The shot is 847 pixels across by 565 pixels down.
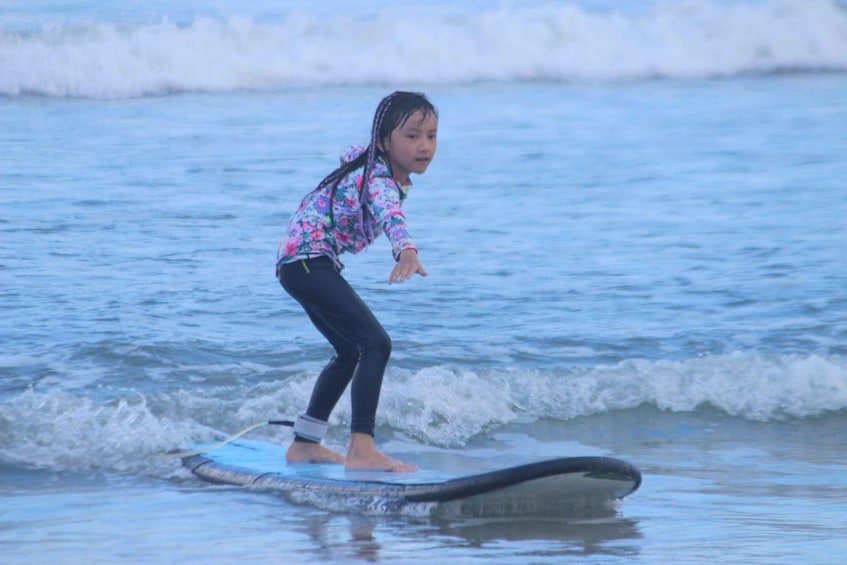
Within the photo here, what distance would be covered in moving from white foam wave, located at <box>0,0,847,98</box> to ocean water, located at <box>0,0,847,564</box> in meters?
0.04

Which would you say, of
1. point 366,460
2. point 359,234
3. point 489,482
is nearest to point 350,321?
point 359,234

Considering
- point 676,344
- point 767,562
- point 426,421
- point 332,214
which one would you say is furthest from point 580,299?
point 767,562

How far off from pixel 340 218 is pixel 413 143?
Result: 33cm

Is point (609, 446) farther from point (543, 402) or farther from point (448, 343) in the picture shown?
point (448, 343)

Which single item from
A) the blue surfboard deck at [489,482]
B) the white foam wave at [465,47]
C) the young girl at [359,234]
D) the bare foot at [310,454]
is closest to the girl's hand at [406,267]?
the young girl at [359,234]

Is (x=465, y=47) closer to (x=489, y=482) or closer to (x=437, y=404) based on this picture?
(x=437, y=404)

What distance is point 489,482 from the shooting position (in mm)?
3742

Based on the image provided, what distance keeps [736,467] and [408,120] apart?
75.2 inches

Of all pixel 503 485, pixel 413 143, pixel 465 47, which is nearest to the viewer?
pixel 503 485

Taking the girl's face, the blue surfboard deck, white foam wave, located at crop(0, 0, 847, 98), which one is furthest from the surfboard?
white foam wave, located at crop(0, 0, 847, 98)

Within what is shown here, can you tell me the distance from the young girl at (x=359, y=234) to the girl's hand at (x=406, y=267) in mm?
301

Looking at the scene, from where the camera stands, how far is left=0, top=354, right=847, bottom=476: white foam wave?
17.1 ft

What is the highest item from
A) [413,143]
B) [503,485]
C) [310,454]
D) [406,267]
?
[413,143]

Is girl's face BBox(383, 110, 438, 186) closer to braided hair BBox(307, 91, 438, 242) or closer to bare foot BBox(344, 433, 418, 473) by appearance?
braided hair BBox(307, 91, 438, 242)
